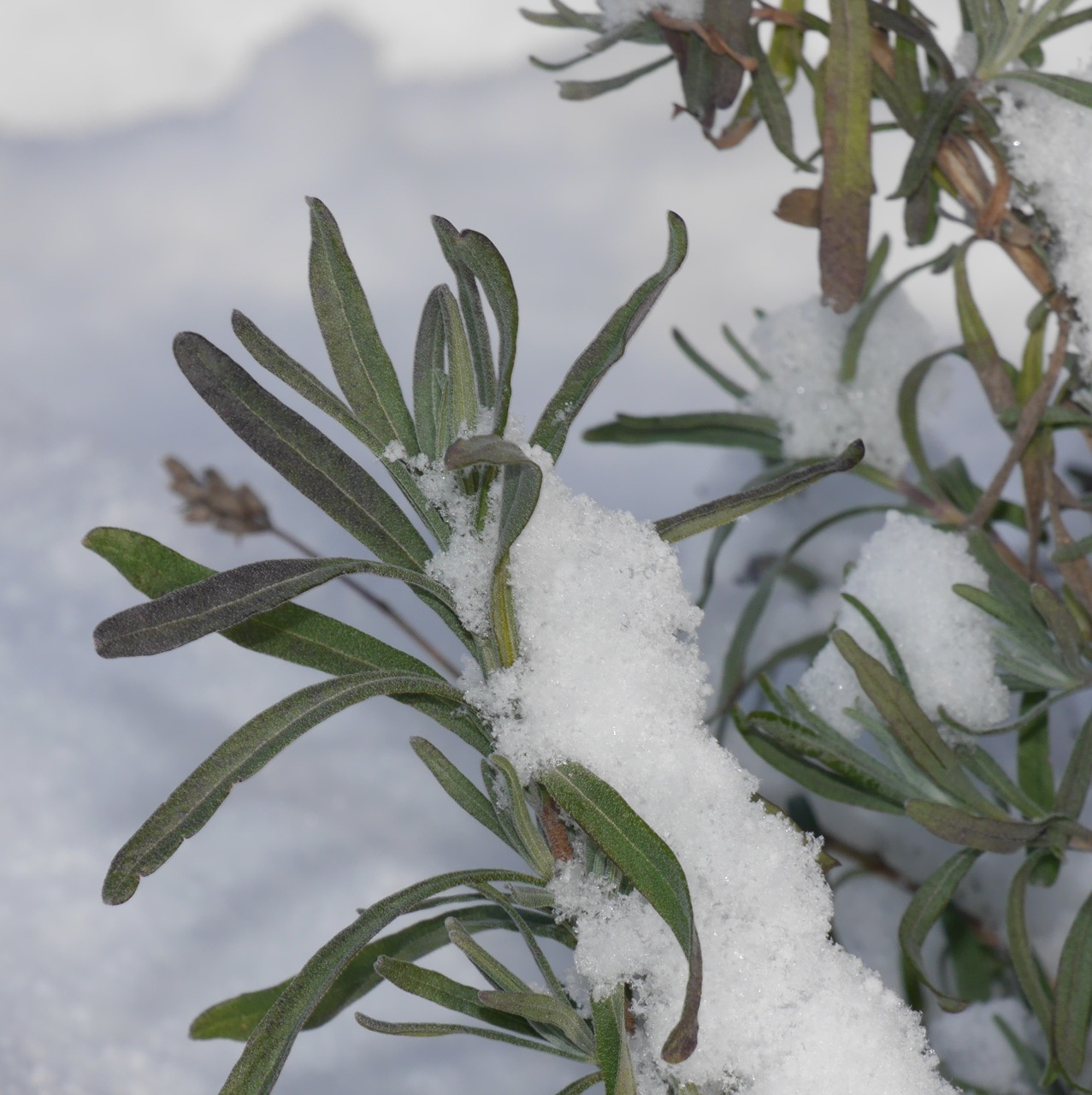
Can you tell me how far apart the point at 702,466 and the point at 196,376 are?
1.09 meters

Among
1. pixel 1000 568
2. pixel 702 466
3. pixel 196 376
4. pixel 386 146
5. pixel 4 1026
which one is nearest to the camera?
pixel 196 376

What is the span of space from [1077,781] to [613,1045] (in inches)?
15.8

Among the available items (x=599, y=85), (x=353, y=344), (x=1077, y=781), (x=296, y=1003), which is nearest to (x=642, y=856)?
(x=296, y=1003)

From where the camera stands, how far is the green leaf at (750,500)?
46 cm

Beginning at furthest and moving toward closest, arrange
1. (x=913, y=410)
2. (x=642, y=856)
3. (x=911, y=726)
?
(x=913, y=410) < (x=911, y=726) < (x=642, y=856)

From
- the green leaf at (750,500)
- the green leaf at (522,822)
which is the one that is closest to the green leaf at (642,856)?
the green leaf at (522,822)

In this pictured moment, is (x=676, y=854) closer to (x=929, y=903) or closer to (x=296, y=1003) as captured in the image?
(x=296, y=1003)

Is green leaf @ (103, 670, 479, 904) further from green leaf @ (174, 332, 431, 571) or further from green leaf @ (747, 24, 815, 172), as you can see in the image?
green leaf @ (747, 24, 815, 172)

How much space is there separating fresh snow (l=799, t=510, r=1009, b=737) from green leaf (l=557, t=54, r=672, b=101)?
1.32ft

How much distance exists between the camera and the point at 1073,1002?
2.19 feet

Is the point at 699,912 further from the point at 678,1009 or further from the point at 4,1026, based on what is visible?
the point at 4,1026

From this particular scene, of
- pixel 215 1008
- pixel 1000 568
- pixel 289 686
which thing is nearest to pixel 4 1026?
pixel 289 686

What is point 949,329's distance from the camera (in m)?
1.51

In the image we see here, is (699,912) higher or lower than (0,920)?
higher
